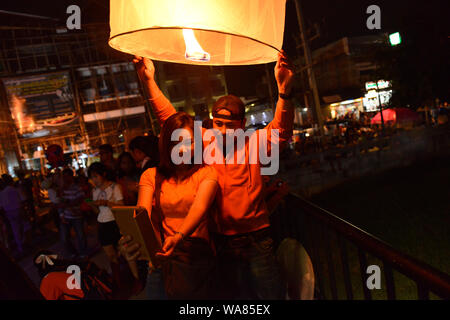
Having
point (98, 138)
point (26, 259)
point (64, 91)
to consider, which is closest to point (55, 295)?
point (26, 259)

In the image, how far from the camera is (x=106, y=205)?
376cm

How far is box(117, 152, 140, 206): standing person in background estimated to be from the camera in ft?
12.5

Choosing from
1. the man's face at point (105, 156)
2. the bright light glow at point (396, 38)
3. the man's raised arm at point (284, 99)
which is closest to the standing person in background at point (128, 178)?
the man's face at point (105, 156)

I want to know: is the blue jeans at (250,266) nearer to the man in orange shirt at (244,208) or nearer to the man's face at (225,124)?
the man in orange shirt at (244,208)

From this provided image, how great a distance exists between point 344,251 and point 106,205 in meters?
2.88

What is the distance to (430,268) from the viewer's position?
121 centimetres

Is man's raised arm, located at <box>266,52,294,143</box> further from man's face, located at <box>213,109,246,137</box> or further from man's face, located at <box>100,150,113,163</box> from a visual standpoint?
man's face, located at <box>100,150,113,163</box>

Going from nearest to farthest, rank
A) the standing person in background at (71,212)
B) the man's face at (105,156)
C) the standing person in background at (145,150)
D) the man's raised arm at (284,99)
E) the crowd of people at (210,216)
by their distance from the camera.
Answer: the crowd of people at (210,216) → the man's raised arm at (284,99) → the standing person in background at (145,150) → the man's face at (105,156) → the standing person in background at (71,212)

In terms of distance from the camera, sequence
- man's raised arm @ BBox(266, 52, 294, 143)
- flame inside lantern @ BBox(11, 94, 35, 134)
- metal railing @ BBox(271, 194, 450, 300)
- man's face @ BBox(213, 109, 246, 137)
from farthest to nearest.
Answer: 1. flame inside lantern @ BBox(11, 94, 35, 134)
2. man's face @ BBox(213, 109, 246, 137)
3. man's raised arm @ BBox(266, 52, 294, 143)
4. metal railing @ BBox(271, 194, 450, 300)

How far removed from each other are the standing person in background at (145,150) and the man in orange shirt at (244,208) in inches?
55.9

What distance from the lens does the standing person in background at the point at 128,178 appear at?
12.5 ft

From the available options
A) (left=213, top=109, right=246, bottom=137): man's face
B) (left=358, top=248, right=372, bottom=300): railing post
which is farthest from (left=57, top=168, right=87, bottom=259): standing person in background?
(left=358, top=248, right=372, bottom=300): railing post

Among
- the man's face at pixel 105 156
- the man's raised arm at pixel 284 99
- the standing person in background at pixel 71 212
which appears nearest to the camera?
the man's raised arm at pixel 284 99

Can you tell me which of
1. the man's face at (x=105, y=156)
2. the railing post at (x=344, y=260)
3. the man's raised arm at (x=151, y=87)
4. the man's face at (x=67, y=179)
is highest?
the man's raised arm at (x=151, y=87)
